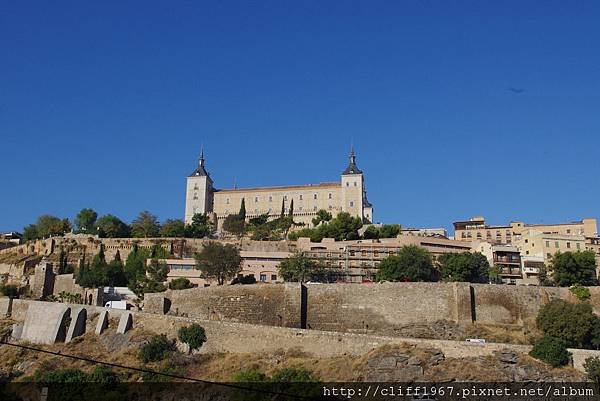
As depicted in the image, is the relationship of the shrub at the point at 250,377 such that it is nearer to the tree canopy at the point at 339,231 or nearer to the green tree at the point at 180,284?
the green tree at the point at 180,284

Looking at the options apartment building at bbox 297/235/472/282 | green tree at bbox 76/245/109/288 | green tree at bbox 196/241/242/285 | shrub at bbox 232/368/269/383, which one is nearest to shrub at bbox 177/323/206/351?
shrub at bbox 232/368/269/383

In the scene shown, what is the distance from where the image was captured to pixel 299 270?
64875 millimetres

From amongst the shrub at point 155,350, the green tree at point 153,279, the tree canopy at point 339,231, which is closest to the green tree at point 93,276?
the green tree at point 153,279

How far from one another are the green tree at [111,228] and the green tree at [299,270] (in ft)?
89.4

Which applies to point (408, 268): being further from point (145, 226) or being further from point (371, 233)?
point (145, 226)

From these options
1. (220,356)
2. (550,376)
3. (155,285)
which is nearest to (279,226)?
(155,285)

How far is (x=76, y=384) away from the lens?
134ft

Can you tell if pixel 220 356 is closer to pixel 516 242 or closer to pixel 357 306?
pixel 357 306

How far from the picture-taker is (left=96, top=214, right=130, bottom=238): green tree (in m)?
86.5

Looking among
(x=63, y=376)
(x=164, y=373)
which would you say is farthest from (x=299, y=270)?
(x=63, y=376)

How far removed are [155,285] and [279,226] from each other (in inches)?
1329

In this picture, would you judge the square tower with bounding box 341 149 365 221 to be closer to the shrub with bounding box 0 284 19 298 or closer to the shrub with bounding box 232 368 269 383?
the shrub with bounding box 0 284 19 298

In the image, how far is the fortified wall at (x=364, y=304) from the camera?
49531mm

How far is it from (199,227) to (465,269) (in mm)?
39271
